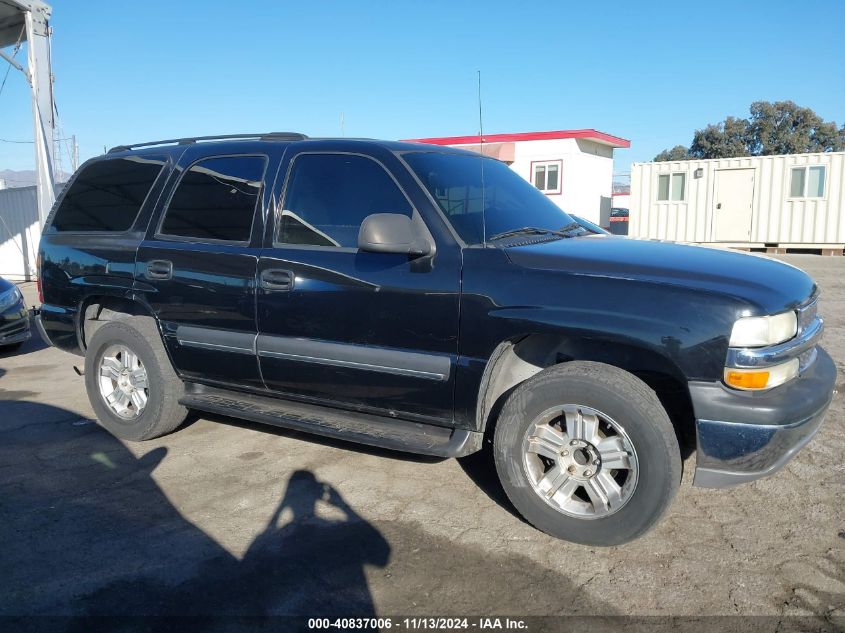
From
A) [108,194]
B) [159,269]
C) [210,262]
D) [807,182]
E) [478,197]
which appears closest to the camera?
[478,197]

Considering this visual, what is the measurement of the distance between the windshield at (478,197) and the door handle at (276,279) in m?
0.93

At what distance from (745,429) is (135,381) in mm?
3798

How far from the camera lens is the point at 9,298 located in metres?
7.61

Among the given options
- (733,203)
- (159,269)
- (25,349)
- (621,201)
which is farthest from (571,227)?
(621,201)

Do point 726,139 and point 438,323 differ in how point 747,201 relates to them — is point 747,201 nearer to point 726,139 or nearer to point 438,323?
point 438,323

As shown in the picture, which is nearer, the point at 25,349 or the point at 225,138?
the point at 225,138

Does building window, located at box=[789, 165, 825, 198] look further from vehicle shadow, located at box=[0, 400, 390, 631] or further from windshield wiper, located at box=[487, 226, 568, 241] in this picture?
vehicle shadow, located at box=[0, 400, 390, 631]

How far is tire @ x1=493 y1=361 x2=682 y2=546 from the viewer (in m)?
2.96

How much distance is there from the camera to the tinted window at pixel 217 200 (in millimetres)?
4098

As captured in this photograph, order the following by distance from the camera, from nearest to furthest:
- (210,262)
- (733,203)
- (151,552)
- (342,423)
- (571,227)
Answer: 1. (151,552)
2. (342,423)
3. (210,262)
4. (571,227)
5. (733,203)

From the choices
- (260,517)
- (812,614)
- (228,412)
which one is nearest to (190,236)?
(228,412)

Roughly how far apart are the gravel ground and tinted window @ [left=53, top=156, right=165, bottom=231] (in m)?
1.59

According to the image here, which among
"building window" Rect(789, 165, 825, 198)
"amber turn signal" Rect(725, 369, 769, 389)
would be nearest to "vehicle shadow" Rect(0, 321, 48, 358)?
"amber turn signal" Rect(725, 369, 769, 389)

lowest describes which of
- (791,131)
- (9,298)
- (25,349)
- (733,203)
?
(25,349)
